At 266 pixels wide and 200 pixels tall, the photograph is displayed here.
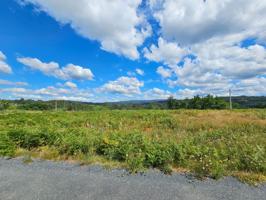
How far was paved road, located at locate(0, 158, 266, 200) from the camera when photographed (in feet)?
10.5

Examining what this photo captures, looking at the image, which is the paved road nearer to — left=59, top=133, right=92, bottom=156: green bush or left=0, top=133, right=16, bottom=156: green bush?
left=59, top=133, right=92, bottom=156: green bush

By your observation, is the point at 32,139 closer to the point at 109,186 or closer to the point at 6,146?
the point at 6,146

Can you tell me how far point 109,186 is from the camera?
3.54m

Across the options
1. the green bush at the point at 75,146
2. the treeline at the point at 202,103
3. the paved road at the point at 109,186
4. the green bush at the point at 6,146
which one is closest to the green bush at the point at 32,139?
the green bush at the point at 6,146

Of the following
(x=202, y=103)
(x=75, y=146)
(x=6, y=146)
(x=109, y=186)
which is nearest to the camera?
(x=109, y=186)

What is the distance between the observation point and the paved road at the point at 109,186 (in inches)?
126

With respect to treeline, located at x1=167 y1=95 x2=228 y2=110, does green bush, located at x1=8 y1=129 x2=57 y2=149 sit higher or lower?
lower

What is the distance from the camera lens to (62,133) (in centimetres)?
650

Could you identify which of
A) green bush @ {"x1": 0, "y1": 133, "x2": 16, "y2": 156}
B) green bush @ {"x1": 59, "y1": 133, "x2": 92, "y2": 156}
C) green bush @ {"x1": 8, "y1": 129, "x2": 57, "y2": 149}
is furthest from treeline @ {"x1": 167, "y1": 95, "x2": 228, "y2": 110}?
green bush @ {"x1": 0, "y1": 133, "x2": 16, "y2": 156}

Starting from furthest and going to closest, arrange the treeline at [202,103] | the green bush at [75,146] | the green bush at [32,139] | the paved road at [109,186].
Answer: the treeline at [202,103]
the green bush at [32,139]
the green bush at [75,146]
the paved road at [109,186]

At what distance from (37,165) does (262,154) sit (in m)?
4.75

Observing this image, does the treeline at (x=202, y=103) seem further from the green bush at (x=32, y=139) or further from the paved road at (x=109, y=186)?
the paved road at (x=109, y=186)

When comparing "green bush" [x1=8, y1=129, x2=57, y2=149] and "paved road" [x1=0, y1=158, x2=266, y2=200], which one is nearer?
"paved road" [x1=0, y1=158, x2=266, y2=200]

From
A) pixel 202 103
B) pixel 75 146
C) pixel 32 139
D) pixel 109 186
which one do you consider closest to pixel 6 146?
pixel 32 139
